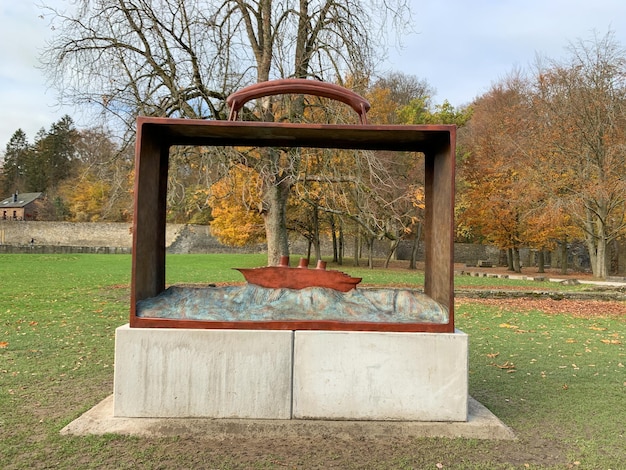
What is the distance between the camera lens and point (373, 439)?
3846mm

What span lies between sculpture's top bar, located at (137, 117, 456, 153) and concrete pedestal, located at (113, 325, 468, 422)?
63.4 inches

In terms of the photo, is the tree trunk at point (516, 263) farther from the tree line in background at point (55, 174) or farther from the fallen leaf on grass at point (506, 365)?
the tree line in background at point (55, 174)

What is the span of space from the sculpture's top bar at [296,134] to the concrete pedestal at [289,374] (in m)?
1.61

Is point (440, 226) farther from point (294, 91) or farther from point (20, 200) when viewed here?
point (20, 200)

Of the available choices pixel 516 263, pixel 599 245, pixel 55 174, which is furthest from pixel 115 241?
pixel 599 245

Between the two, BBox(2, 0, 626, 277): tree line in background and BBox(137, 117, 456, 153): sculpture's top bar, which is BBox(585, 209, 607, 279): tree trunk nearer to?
BBox(2, 0, 626, 277): tree line in background

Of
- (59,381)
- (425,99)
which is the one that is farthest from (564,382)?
(425,99)

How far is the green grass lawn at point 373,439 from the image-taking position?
352 centimetres

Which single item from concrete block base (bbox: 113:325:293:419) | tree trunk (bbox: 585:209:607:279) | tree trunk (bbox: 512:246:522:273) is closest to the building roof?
tree trunk (bbox: 512:246:522:273)

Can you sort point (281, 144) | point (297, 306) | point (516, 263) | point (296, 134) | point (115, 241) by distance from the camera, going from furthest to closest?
point (115, 241), point (516, 263), point (281, 144), point (296, 134), point (297, 306)

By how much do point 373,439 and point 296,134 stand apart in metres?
2.51

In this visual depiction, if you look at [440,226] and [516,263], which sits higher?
[440,226]

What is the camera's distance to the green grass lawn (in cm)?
352

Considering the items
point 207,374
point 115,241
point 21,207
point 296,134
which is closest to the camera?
point 207,374
